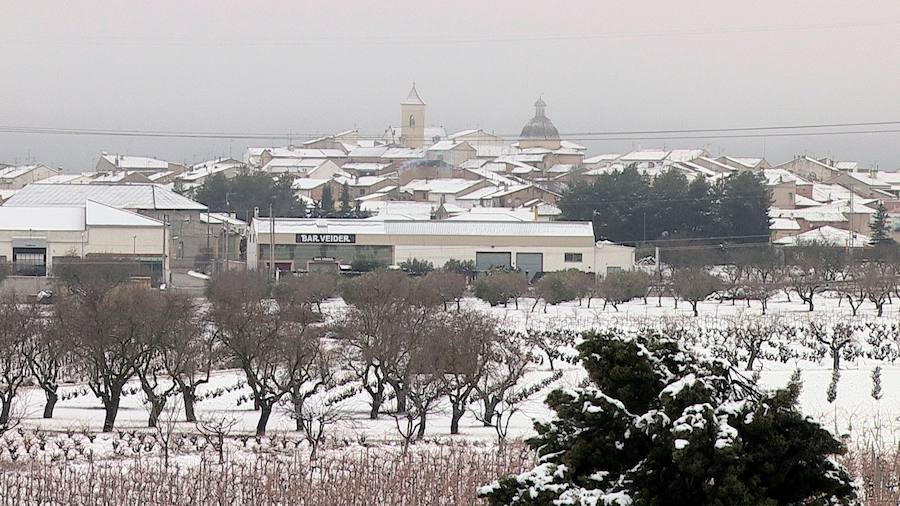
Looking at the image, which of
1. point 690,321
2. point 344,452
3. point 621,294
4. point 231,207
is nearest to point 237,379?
point 344,452

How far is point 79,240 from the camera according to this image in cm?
3584

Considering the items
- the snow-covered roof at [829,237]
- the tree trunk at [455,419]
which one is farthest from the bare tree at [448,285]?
the snow-covered roof at [829,237]

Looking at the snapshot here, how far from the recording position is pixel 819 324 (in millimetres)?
23844

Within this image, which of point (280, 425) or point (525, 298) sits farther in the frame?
point (525, 298)

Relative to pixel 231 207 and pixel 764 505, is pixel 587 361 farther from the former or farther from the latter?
pixel 231 207

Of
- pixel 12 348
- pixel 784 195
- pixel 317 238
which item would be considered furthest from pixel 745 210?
pixel 12 348

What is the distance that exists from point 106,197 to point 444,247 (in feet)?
43.2

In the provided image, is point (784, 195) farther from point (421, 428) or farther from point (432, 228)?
point (421, 428)

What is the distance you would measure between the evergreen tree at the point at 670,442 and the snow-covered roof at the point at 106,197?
3824 cm

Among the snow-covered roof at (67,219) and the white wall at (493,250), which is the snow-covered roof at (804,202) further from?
the snow-covered roof at (67,219)

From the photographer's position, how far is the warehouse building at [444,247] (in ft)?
127

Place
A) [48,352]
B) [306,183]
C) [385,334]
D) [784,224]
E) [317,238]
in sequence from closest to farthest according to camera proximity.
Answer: [48,352] → [385,334] → [317,238] → [784,224] → [306,183]

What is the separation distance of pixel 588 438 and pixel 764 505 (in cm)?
73

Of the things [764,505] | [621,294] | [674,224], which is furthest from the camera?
[674,224]
